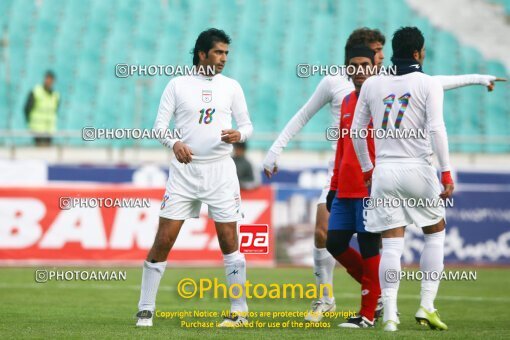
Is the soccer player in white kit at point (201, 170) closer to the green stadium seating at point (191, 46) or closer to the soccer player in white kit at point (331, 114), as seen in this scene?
the soccer player in white kit at point (331, 114)

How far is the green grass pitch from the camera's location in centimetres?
704

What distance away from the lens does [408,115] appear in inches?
→ 285

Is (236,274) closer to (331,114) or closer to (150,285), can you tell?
(150,285)

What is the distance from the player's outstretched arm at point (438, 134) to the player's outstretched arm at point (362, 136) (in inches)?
20.7

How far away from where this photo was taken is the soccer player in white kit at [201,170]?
766cm

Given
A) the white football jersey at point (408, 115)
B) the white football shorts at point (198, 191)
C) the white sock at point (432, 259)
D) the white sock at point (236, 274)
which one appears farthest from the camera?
the white sock at point (236, 274)

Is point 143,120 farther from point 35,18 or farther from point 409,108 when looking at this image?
point 409,108

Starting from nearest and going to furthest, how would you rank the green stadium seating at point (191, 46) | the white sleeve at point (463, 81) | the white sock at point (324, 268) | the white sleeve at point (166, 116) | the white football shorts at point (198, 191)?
1. the white sleeve at point (166, 116)
2. the white football shorts at point (198, 191)
3. the white sleeve at point (463, 81)
4. the white sock at point (324, 268)
5. the green stadium seating at point (191, 46)

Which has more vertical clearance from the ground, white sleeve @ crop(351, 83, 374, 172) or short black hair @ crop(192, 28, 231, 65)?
short black hair @ crop(192, 28, 231, 65)


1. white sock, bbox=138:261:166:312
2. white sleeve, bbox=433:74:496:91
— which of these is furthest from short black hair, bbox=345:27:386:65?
white sock, bbox=138:261:166:312

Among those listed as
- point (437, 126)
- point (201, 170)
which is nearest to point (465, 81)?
point (437, 126)

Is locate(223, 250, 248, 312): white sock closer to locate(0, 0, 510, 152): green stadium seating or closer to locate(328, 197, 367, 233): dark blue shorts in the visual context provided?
locate(328, 197, 367, 233): dark blue shorts

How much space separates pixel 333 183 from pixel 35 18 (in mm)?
15498

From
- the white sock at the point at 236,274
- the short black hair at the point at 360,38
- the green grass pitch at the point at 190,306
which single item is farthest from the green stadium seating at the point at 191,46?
the white sock at the point at 236,274
